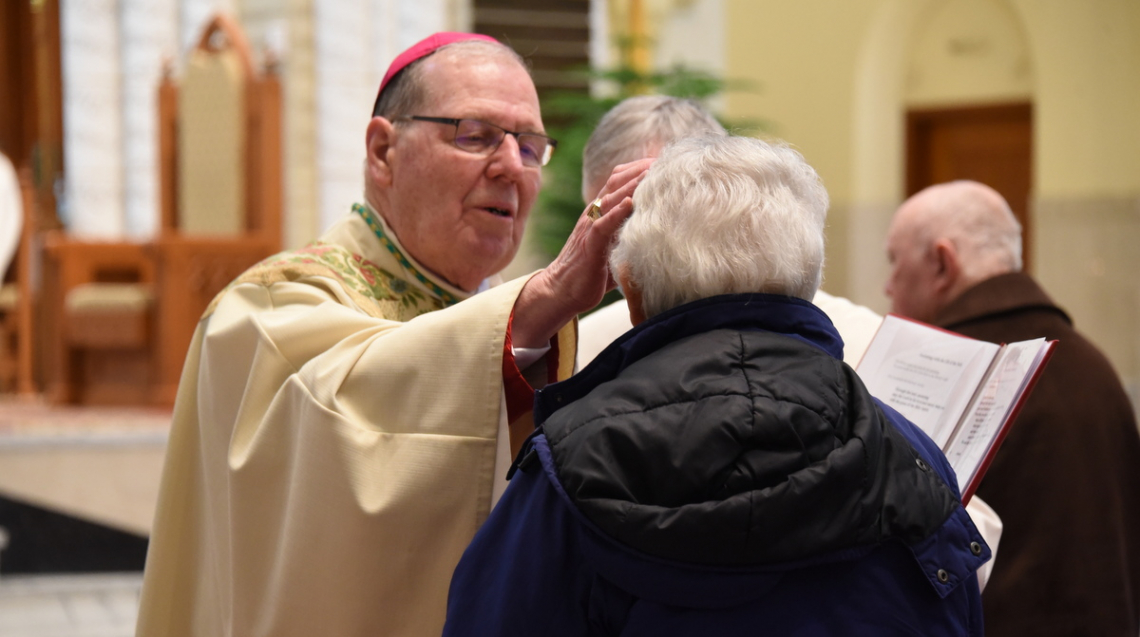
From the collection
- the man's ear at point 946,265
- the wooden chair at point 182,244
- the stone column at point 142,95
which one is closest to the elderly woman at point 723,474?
the man's ear at point 946,265

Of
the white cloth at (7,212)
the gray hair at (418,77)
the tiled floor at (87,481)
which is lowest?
the tiled floor at (87,481)

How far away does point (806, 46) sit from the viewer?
326 inches

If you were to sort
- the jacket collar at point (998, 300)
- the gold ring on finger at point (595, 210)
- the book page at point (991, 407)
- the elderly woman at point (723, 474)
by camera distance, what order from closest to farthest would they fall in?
the elderly woman at point (723, 474), the gold ring on finger at point (595, 210), the book page at point (991, 407), the jacket collar at point (998, 300)

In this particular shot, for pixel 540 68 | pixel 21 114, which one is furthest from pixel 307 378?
pixel 21 114

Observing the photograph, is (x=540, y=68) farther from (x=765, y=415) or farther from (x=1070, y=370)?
(x=765, y=415)

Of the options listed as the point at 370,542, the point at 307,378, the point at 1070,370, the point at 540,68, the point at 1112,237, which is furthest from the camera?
the point at 540,68

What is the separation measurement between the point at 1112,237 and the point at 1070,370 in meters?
4.83

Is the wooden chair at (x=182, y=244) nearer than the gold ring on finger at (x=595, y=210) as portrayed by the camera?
No

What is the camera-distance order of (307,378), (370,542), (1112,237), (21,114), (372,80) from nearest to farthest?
(370,542) → (307,378) → (1112,237) → (372,80) → (21,114)

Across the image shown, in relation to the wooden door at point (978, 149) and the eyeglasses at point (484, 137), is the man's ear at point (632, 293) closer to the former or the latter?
the eyeglasses at point (484, 137)

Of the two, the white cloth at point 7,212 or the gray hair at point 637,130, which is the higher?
the gray hair at point 637,130

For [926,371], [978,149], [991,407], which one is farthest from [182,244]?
[991,407]

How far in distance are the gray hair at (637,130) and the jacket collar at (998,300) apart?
0.80 metres

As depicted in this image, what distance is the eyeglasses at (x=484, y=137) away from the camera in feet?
6.75
